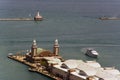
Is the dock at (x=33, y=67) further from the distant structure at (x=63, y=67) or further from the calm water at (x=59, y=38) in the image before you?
the calm water at (x=59, y=38)

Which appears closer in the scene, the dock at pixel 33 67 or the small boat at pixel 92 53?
the dock at pixel 33 67

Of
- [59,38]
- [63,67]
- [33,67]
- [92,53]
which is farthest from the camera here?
[59,38]

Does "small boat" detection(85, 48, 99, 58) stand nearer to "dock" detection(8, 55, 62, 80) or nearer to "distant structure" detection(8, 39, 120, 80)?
"distant structure" detection(8, 39, 120, 80)

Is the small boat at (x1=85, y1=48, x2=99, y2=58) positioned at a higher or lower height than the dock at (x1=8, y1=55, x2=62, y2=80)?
higher

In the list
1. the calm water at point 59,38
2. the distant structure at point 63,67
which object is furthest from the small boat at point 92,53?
the distant structure at point 63,67

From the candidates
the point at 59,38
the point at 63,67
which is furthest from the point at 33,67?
the point at 59,38

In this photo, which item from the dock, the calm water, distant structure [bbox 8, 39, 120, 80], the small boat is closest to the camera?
distant structure [bbox 8, 39, 120, 80]

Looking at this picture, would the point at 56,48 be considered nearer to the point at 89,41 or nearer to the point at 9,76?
the point at 9,76

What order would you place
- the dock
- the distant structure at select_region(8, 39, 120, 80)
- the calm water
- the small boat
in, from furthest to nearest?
the small boat, the calm water, the dock, the distant structure at select_region(8, 39, 120, 80)

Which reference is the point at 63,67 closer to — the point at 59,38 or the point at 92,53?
the point at 92,53

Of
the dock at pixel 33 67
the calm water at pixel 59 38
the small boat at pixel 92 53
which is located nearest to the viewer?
the dock at pixel 33 67

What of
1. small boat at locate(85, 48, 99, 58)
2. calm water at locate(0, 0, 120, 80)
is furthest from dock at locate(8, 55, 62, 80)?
small boat at locate(85, 48, 99, 58)

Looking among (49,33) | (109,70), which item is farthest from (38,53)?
(49,33)
